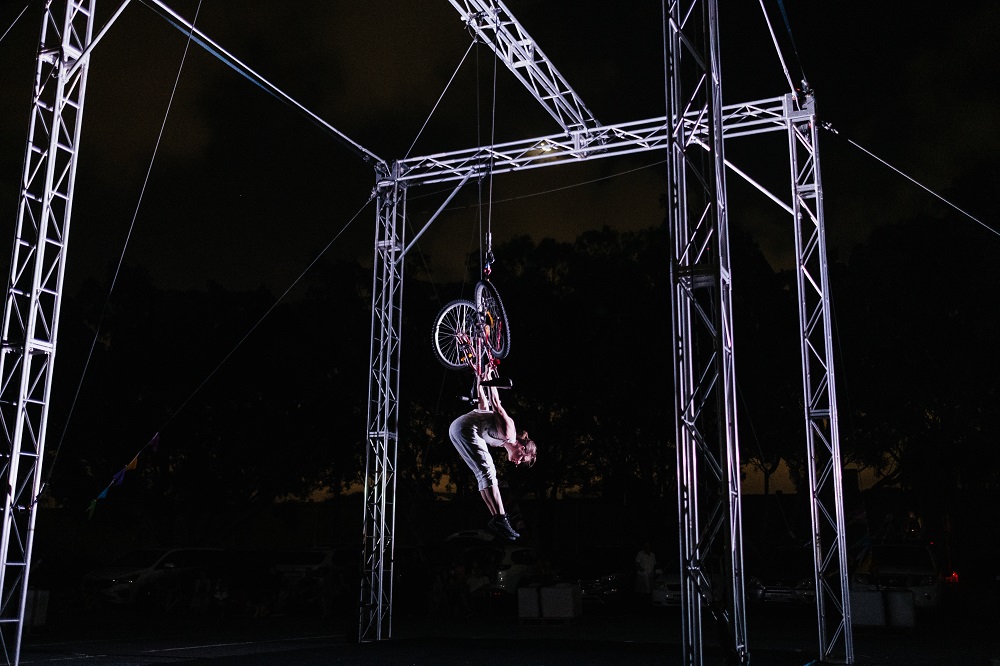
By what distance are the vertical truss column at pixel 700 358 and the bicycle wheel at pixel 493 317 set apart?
3.96 meters

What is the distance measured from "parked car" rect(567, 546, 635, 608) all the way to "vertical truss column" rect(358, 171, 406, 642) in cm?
777

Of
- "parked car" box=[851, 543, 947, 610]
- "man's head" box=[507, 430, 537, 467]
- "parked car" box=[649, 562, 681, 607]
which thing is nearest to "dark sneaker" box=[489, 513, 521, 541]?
"man's head" box=[507, 430, 537, 467]

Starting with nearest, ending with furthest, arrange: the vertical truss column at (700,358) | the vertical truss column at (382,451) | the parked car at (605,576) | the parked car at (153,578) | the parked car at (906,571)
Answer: the vertical truss column at (700,358)
the vertical truss column at (382,451)
the parked car at (906,571)
the parked car at (153,578)
the parked car at (605,576)

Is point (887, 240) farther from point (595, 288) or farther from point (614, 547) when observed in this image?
point (614, 547)

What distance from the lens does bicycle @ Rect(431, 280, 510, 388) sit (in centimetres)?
1256

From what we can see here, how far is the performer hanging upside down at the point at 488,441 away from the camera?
12.6 metres

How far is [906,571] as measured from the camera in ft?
60.4

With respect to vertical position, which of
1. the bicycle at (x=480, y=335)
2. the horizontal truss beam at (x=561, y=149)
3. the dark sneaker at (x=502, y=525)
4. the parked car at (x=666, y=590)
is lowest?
the parked car at (x=666, y=590)

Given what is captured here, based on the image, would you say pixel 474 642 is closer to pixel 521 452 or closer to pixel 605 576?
pixel 521 452

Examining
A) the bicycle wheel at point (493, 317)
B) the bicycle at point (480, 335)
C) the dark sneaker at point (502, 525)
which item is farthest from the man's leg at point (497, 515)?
the bicycle wheel at point (493, 317)

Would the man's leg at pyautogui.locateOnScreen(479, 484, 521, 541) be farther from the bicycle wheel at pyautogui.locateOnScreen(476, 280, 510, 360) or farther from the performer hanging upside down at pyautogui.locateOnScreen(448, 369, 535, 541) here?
the bicycle wheel at pyautogui.locateOnScreen(476, 280, 510, 360)

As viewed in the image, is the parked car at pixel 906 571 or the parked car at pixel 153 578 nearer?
the parked car at pixel 906 571

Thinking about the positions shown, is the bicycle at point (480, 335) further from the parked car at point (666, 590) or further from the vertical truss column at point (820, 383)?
the parked car at point (666, 590)

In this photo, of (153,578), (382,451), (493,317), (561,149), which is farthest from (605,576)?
(561,149)
